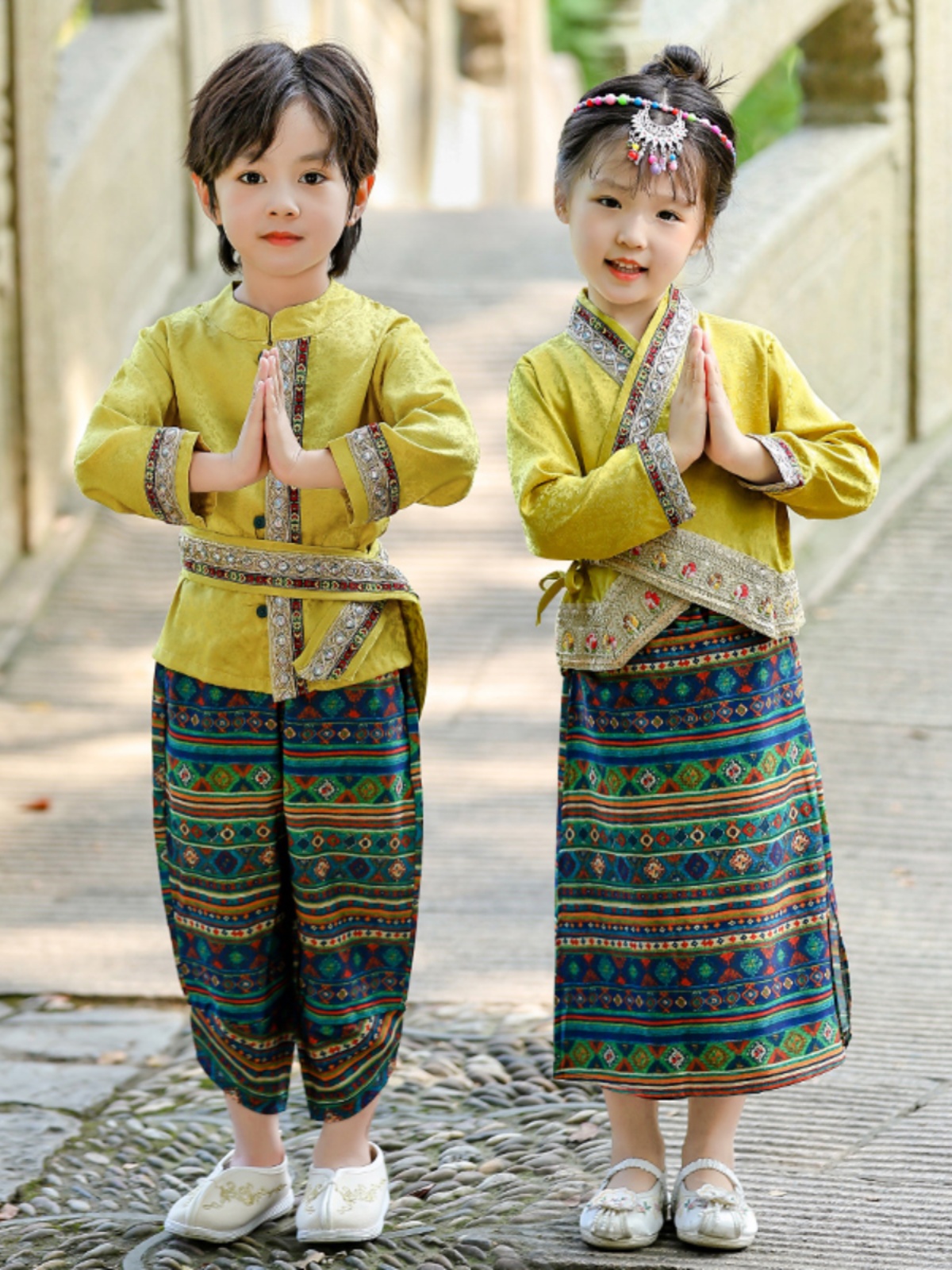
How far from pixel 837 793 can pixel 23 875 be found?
2.13m

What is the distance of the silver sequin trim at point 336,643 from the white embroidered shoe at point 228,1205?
77cm

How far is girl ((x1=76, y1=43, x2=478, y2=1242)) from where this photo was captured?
7.79 feet

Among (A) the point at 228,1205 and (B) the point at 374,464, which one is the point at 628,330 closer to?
Result: (B) the point at 374,464

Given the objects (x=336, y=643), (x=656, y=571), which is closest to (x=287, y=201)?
(x=336, y=643)

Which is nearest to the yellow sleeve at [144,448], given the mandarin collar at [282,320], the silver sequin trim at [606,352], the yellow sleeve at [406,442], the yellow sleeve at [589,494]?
the mandarin collar at [282,320]

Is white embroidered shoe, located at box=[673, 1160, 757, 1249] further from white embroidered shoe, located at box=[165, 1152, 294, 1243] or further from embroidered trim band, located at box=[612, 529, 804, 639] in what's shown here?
embroidered trim band, located at box=[612, 529, 804, 639]

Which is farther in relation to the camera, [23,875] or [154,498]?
[23,875]

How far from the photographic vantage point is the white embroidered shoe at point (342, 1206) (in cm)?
254

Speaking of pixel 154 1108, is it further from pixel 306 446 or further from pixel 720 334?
pixel 720 334

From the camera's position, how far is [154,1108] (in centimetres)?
324

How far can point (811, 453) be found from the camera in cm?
242

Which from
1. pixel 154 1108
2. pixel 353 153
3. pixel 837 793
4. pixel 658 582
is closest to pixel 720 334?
pixel 658 582

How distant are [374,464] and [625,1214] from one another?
3.58ft

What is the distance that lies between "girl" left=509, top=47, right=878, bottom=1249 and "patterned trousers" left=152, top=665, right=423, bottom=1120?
0.26m
